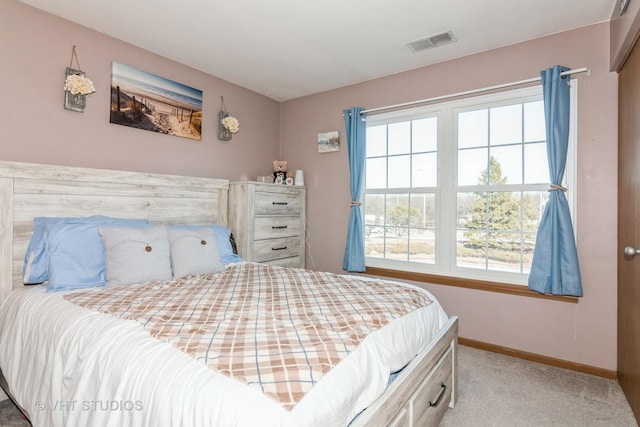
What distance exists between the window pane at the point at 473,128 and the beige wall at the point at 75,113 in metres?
2.37

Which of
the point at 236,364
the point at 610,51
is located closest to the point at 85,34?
the point at 236,364

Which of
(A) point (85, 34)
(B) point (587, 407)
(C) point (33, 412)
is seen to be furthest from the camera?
(A) point (85, 34)

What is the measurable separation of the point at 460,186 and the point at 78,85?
10.2ft

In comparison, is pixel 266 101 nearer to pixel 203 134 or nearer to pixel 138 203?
pixel 203 134

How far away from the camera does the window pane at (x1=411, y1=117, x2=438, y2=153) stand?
3.07 meters

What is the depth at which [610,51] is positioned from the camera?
7.49ft

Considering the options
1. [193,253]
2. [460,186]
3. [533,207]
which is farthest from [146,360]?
[533,207]

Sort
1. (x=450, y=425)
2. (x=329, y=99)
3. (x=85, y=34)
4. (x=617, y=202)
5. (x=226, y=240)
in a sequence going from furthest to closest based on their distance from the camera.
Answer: (x=329, y=99), (x=226, y=240), (x=85, y=34), (x=617, y=202), (x=450, y=425)

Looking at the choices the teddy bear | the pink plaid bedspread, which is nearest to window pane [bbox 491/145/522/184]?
the pink plaid bedspread

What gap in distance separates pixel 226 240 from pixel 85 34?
1874mm

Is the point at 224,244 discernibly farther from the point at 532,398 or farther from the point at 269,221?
the point at 532,398

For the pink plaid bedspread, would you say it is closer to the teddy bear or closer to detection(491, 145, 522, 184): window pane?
detection(491, 145, 522, 184): window pane

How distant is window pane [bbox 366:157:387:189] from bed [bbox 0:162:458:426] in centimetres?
150

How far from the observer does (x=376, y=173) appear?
345 centimetres
